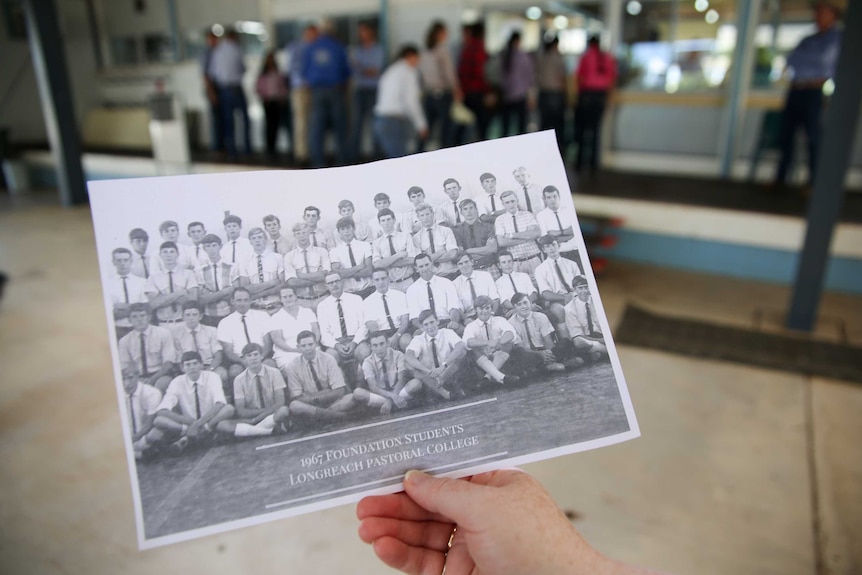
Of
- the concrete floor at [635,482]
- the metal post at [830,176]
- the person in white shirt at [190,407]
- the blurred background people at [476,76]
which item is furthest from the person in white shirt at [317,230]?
the blurred background people at [476,76]

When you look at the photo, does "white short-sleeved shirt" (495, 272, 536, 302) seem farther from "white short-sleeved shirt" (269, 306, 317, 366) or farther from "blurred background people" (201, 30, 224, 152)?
"blurred background people" (201, 30, 224, 152)

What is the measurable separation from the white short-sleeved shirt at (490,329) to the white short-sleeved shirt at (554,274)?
0.24 feet

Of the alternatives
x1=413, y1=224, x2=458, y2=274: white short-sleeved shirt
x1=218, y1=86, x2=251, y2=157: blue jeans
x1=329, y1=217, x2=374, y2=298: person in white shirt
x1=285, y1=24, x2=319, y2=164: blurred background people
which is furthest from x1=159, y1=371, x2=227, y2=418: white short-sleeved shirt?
x1=218, y1=86, x2=251, y2=157: blue jeans

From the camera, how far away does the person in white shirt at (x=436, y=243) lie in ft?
2.71

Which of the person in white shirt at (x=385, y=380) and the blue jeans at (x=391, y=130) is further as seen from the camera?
the blue jeans at (x=391, y=130)

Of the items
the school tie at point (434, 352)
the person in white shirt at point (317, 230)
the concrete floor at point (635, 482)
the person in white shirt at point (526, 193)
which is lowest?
the concrete floor at point (635, 482)

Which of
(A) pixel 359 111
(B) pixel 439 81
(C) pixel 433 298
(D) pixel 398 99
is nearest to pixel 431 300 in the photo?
(C) pixel 433 298

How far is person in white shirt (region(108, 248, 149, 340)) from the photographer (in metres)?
0.74

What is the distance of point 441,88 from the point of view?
5.43 metres

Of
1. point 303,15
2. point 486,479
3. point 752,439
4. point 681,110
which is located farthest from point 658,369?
point 303,15

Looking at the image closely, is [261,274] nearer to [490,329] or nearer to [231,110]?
[490,329]

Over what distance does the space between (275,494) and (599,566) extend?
1.46ft

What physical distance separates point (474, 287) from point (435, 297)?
59 mm

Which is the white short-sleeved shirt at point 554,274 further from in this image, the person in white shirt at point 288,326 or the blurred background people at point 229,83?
the blurred background people at point 229,83
